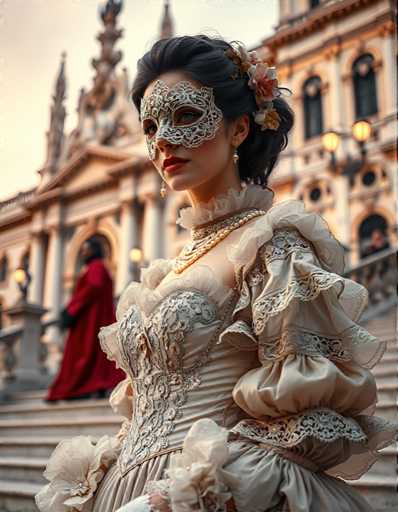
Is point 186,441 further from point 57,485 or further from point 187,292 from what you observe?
point 57,485

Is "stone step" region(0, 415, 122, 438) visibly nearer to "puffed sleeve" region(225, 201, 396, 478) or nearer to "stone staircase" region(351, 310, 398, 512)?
"stone staircase" region(351, 310, 398, 512)

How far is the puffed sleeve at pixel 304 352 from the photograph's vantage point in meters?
1.34

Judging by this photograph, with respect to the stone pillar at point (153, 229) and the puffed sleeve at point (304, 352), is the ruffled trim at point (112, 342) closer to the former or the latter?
the puffed sleeve at point (304, 352)

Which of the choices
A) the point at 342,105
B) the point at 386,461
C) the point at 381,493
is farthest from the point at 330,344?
the point at 342,105

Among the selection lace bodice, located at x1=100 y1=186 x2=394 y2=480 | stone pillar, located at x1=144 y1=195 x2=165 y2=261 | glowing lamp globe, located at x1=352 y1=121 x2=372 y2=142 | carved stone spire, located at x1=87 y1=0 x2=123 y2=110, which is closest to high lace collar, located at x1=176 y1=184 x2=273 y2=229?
lace bodice, located at x1=100 y1=186 x2=394 y2=480

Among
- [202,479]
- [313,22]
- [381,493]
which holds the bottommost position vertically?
[381,493]

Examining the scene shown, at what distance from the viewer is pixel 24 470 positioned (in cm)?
535

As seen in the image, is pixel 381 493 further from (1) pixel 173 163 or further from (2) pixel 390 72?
(2) pixel 390 72

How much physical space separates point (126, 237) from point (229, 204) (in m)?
21.6

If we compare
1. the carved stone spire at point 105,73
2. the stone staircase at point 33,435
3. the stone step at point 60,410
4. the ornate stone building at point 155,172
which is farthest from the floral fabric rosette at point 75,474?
the carved stone spire at point 105,73

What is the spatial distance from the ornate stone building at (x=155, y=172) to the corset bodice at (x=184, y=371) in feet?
31.5

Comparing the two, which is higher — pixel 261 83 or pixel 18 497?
pixel 261 83

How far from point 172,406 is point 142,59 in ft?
3.62

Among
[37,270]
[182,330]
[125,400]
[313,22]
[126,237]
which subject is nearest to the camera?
[182,330]
